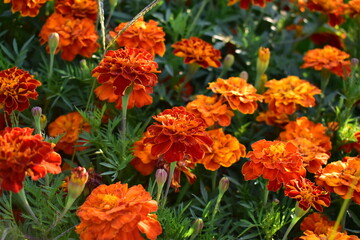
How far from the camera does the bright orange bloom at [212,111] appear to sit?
4.38ft

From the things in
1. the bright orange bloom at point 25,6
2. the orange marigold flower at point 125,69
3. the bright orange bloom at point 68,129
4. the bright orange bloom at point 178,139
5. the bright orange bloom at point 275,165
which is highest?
the bright orange bloom at point 25,6

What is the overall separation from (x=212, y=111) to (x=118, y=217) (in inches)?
19.1

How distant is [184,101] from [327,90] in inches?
21.2

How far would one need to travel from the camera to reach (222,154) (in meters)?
1.29

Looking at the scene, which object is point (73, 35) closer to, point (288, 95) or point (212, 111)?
point (212, 111)

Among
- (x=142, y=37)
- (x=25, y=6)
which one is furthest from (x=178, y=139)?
(x=25, y=6)

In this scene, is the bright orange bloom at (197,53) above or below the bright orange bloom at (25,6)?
below

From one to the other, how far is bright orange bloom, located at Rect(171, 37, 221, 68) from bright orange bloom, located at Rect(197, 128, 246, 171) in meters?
0.26

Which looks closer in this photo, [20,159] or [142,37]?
[20,159]

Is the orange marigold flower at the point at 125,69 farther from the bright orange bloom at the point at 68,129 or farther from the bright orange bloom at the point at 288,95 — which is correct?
the bright orange bloom at the point at 288,95

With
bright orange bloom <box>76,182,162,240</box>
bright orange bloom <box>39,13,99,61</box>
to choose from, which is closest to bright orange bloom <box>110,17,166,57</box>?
bright orange bloom <box>39,13,99,61</box>

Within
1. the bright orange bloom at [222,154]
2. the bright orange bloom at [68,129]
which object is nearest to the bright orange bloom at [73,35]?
the bright orange bloom at [68,129]

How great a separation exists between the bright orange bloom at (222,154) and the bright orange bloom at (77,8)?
549 mm

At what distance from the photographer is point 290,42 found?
1978 mm
